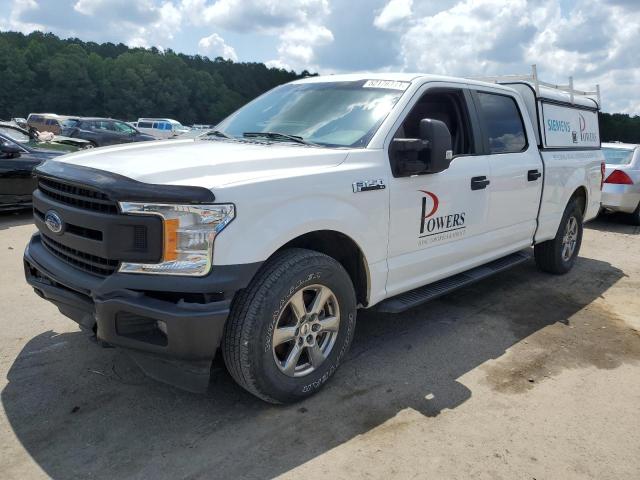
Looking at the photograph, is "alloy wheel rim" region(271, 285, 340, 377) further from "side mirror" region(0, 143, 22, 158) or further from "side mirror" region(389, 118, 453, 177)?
"side mirror" region(0, 143, 22, 158)

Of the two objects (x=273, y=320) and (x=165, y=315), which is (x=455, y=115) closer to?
(x=273, y=320)

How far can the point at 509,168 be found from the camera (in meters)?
4.66

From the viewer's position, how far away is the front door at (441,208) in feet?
12.0

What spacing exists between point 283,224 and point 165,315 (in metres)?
0.76

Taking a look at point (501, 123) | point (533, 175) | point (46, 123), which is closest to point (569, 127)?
point (533, 175)

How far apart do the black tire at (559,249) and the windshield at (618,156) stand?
4403 mm

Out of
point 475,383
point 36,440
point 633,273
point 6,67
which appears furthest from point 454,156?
point 6,67

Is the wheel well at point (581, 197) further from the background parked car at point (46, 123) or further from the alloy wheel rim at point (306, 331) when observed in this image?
the background parked car at point (46, 123)

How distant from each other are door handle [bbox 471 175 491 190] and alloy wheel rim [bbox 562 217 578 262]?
7.33ft

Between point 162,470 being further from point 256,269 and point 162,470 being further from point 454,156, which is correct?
point 454,156

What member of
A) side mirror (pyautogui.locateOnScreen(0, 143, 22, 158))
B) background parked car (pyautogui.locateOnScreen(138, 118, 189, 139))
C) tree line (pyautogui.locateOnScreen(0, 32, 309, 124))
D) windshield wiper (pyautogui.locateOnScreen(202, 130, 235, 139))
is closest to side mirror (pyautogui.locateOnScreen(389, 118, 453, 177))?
windshield wiper (pyautogui.locateOnScreen(202, 130, 235, 139))

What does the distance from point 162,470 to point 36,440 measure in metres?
0.73

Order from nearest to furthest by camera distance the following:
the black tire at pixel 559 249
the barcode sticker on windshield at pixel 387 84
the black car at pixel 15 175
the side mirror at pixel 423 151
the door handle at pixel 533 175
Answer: the side mirror at pixel 423 151, the barcode sticker on windshield at pixel 387 84, the door handle at pixel 533 175, the black tire at pixel 559 249, the black car at pixel 15 175

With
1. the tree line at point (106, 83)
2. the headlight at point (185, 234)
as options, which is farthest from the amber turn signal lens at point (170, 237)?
the tree line at point (106, 83)
